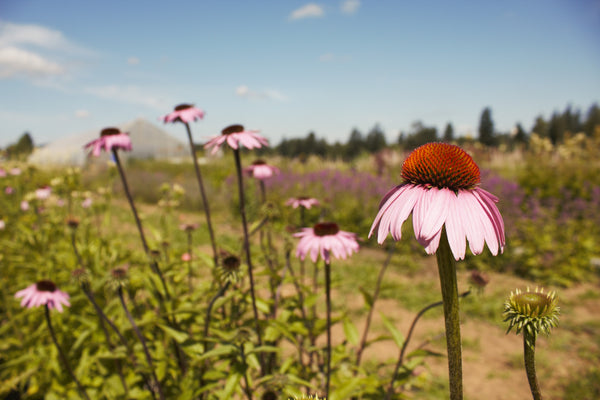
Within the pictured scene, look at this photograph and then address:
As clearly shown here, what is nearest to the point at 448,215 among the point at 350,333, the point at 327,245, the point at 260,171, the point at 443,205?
the point at 443,205

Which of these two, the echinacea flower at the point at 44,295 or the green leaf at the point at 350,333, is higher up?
the echinacea flower at the point at 44,295

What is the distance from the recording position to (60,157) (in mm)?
11562

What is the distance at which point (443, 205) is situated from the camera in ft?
2.04

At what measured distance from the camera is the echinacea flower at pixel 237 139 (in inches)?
48.2

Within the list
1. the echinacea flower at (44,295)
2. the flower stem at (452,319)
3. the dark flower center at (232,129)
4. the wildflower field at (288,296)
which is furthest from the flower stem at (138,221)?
the flower stem at (452,319)

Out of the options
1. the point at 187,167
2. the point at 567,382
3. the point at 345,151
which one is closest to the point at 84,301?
the point at 567,382

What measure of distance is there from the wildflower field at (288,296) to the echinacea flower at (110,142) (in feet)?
0.04

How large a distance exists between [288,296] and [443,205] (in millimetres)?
1471

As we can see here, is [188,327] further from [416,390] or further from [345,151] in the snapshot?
[345,151]

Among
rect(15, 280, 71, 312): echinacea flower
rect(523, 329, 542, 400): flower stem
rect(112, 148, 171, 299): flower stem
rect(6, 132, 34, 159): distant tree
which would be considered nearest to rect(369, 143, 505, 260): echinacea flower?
rect(523, 329, 542, 400): flower stem

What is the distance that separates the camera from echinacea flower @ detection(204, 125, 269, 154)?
4.01 feet

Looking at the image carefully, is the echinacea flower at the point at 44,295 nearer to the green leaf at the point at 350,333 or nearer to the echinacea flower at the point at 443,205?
the green leaf at the point at 350,333

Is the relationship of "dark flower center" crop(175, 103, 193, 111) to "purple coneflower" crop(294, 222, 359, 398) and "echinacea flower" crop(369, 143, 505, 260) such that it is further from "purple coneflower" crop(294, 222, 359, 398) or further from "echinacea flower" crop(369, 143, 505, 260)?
"echinacea flower" crop(369, 143, 505, 260)

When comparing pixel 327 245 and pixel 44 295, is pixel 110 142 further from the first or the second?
pixel 327 245
